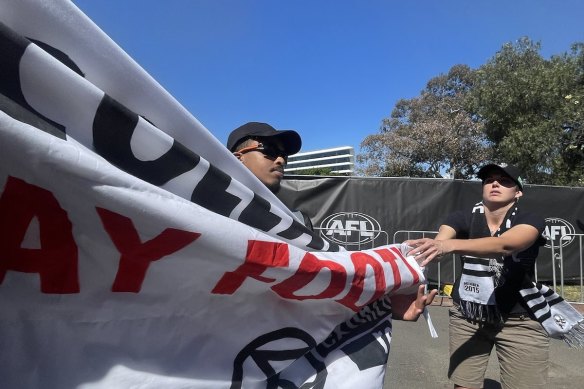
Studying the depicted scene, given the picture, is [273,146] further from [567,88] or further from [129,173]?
[567,88]

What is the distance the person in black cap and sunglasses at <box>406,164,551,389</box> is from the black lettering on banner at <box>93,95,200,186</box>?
1929 mm

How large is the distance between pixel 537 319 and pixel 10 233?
2716mm

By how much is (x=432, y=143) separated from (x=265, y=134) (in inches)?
977

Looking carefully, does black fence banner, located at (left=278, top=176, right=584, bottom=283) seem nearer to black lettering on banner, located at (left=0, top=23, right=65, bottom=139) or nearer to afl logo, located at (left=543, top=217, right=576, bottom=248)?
afl logo, located at (left=543, top=217, right=576, bottom=248)

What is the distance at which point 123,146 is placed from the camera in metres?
0.97

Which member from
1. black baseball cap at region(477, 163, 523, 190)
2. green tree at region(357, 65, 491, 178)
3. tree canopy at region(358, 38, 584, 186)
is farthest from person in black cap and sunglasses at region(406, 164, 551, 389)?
green tree at region(357, 65, 491, 178)

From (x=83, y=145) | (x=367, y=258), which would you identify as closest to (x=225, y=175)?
(x=83, y=145)

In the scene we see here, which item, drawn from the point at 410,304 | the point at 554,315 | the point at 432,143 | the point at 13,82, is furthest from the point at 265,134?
the point at 432,143

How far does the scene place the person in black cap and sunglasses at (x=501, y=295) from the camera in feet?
8.61

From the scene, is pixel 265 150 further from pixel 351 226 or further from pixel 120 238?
pixel 351 226

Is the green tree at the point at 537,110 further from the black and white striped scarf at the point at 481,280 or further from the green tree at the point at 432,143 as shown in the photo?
the black and white striped scarf at the point at 481,280

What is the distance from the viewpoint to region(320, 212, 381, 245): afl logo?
8086 millimetres

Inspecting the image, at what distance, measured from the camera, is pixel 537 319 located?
2.63 metres

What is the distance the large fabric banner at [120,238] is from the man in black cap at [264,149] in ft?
2.47
